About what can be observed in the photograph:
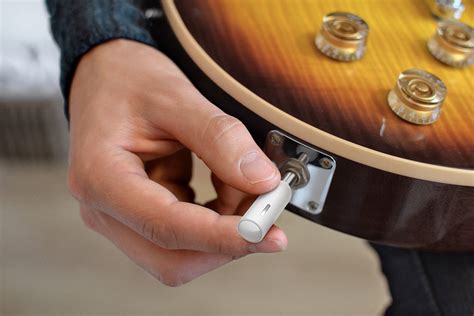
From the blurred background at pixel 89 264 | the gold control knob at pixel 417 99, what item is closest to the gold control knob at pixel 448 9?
the gold control knob at pixel 417 99

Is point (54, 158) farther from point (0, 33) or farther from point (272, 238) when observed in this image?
point (272, 238)

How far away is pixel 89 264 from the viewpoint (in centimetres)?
112

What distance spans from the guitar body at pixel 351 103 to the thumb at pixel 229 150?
0.05 meters

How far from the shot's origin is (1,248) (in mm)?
1146

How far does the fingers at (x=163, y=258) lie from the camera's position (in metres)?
0.51

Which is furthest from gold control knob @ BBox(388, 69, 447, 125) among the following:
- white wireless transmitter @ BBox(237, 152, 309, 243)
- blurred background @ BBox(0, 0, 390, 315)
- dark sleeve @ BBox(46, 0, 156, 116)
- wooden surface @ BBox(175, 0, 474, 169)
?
blurred background @ BBox(0, 0, 390, 315)

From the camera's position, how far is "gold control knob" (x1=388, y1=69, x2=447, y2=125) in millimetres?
502

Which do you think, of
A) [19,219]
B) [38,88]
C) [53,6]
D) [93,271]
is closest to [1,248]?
[19,219]

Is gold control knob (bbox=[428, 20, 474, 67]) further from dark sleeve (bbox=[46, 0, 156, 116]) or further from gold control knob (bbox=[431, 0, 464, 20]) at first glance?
dark sleeve (bbox=[46, 0, 156, 116])

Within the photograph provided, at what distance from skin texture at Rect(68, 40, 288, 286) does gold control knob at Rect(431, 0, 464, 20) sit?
274mm

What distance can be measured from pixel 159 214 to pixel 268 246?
0.09 metres

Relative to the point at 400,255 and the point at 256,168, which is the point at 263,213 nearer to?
A: the point at 256,168

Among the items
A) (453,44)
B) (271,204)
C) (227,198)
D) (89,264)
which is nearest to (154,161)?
(227,198)

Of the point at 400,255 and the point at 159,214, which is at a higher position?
the point at 159,214
